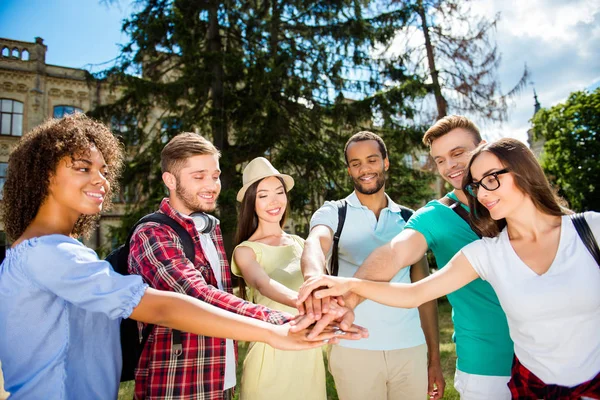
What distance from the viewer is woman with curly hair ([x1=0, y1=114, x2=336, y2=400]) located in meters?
1.63

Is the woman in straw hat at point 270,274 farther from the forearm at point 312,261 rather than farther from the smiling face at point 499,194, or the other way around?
the smiling face at point 499,194

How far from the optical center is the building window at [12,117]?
24.7 meters

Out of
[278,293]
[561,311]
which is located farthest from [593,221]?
[278,293]

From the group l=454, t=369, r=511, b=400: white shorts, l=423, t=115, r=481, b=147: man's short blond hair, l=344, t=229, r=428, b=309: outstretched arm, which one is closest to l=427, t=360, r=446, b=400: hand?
l=454, t=369, r=511, b=400: white shorts

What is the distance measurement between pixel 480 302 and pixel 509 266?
0.60 metres

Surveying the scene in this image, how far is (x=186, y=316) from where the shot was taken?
1.78 metres

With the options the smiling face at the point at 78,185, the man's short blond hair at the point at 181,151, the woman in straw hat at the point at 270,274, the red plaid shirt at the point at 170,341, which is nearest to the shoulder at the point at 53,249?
the smiling face at the point at 78,185

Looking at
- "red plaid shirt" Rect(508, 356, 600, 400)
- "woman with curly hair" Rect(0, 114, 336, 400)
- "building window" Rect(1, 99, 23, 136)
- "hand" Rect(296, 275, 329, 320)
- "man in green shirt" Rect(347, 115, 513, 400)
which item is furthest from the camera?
"building window" Rect(1, 99, 23, 136)

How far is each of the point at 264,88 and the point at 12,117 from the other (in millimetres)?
23165

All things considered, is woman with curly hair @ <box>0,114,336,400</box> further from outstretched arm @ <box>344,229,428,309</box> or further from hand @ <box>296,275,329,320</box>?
outstretched arm @ <box>344,229,428,309</box>

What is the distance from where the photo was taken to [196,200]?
2732 millimetres

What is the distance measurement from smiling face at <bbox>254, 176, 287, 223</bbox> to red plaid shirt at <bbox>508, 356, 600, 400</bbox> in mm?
1951

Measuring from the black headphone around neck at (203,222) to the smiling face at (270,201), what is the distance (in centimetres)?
52

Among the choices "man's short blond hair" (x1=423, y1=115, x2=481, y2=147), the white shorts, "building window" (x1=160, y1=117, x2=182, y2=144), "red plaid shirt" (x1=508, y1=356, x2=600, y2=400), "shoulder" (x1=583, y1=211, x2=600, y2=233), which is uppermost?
"building window" (x1=160, y1=117, x2=182, y2=144)
